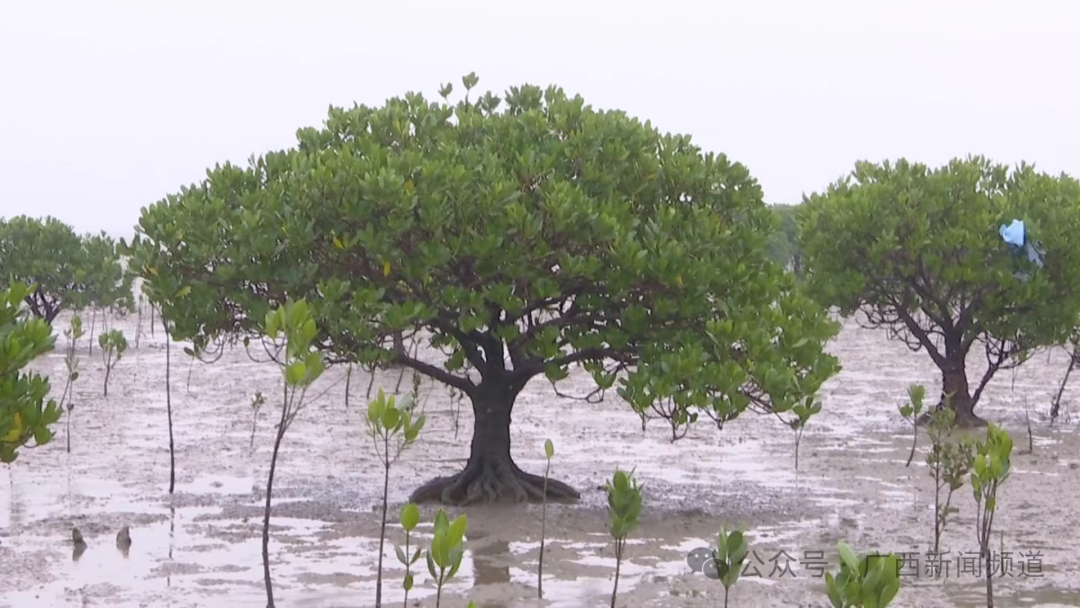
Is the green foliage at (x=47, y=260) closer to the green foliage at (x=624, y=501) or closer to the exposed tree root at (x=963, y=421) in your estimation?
the exposed tree root at (x=963, y=421)

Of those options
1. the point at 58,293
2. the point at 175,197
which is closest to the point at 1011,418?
the point at 175,197

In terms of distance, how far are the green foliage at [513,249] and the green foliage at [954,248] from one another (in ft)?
18.8

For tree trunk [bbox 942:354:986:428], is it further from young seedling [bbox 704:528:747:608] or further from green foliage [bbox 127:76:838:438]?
young seedling [bbox 704:528:747:608]

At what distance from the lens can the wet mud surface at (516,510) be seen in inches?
334

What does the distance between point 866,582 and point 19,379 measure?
355cm

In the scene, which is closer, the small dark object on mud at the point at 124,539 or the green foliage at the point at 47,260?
the small dark object on mud at the point at 124,539

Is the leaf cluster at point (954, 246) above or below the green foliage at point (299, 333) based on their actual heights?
above

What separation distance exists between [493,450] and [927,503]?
13.3 ft

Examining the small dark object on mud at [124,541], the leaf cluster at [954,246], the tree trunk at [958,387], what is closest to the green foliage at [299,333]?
the small dark object on mud at [124,541]

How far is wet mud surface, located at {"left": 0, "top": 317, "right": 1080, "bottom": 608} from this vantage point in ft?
27.8

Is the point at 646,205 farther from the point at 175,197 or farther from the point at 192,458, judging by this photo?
the point at 192,458

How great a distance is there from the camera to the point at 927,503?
11.8 m

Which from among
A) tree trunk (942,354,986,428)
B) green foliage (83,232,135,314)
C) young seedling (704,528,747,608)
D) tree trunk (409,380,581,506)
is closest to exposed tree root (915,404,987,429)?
tree trunk (942,354,986,428)

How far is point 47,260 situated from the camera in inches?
1086
